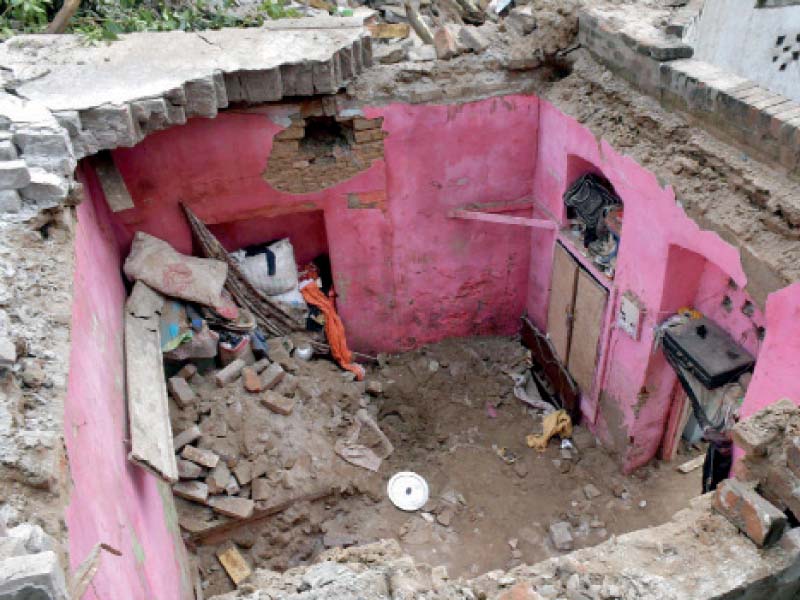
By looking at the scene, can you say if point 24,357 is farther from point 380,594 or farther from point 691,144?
point 691,144

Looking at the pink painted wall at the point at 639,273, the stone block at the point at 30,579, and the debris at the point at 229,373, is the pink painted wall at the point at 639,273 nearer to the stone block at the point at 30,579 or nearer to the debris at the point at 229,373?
the debris at the point at 229,373

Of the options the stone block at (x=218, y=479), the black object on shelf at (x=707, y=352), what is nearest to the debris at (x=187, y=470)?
the stone block at (x=218, y=479)

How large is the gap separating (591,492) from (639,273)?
8.08 feet

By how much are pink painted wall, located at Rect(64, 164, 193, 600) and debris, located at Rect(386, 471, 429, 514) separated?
6.96 ft

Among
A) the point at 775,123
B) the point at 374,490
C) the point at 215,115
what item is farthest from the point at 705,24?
the point at 374,490

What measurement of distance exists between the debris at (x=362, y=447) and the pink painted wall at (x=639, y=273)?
2.34 meters

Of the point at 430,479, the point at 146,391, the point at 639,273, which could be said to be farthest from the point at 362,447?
the point at 639,273

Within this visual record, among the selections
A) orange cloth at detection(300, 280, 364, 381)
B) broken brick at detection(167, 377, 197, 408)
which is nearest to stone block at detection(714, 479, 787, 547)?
broken brick at detection(167, 377, 197, 408)

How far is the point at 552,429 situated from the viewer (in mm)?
7547

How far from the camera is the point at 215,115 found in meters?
5.96

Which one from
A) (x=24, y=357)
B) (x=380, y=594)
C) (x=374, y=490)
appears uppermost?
(x=24, y=357)

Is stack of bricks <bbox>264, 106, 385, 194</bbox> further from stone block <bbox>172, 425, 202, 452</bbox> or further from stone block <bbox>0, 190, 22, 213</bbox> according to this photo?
stone block <bbox>0, 190, 22, 213</bbox>

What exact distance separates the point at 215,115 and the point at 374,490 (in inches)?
154

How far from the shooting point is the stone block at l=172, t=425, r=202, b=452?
623 cm
